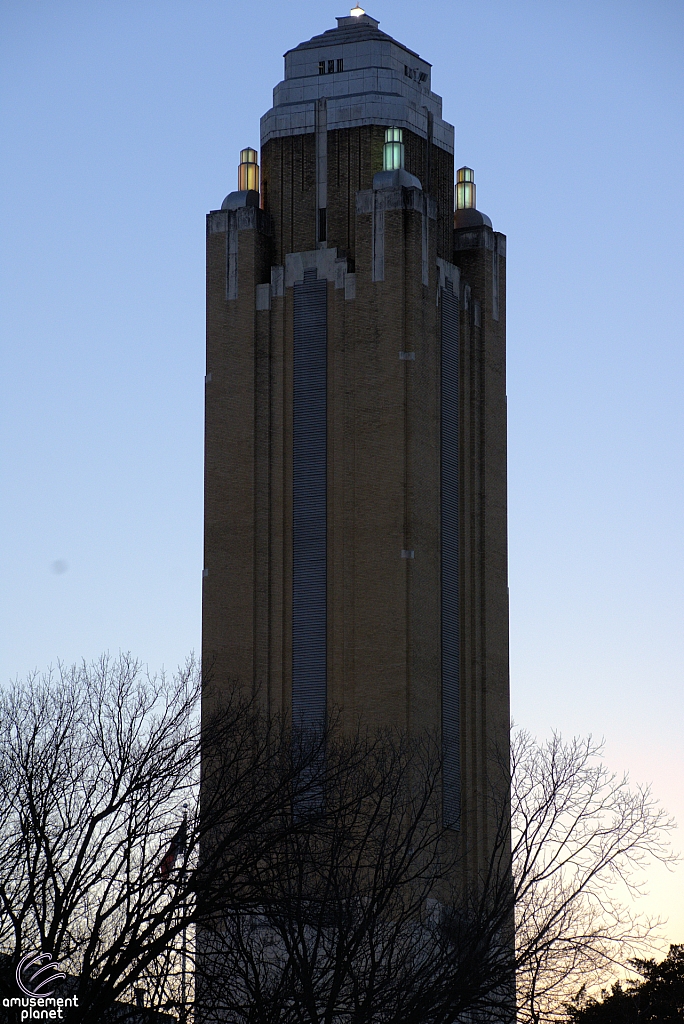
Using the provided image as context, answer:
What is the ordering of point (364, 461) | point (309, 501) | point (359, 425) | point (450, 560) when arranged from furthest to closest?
point (450, 560), point (309, 501), point (359, 425), point (364, 461)

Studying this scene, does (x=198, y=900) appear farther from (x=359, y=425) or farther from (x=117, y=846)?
(x=359, y=425)

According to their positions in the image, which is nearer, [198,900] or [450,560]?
[198,900]

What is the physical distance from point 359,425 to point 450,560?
6242mm

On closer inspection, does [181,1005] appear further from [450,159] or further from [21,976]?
[450,159]

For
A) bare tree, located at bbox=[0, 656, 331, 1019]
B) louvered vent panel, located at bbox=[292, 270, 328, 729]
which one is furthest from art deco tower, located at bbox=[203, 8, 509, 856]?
bare tree, located at bbox=[0, 656, 331, 1019]

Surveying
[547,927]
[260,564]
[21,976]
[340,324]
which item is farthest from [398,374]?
[21,976]

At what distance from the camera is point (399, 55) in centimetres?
7444

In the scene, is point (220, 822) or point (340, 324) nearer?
point (220, 822)

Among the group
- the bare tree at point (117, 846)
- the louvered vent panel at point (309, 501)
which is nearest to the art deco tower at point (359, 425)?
the louvered vent panel at point (309, 501)

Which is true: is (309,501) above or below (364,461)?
below

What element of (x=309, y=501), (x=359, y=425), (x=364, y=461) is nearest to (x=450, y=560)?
(x=364, y=461)

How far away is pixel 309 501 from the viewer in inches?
2746

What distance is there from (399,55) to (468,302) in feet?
32.2

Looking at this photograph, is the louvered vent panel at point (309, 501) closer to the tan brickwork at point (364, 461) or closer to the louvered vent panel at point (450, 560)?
the tan brickwork at point (364, 461)
